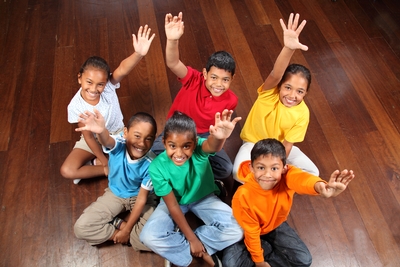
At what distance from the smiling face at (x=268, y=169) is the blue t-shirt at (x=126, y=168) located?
466 millimetres

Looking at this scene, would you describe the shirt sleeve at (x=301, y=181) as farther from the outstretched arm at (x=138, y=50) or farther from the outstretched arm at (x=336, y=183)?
the outstretched arm at (x=138, y=50)

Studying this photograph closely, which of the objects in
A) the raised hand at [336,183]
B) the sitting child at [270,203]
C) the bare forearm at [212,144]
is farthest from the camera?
the bare forearm at [212,144]

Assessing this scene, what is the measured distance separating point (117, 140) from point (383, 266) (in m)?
1.27

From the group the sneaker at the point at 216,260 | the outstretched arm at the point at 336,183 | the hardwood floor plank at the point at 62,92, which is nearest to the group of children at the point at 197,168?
the sneaker at the point at 216,260

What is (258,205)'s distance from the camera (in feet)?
4.62

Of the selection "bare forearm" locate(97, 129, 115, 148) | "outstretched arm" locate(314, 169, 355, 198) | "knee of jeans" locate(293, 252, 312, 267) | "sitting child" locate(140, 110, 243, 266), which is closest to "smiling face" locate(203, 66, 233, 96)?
"sitting child" locate(140, 110, 243, 266)

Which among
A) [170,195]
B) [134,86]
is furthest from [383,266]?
[134,86]

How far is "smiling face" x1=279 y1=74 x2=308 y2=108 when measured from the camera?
1.54m

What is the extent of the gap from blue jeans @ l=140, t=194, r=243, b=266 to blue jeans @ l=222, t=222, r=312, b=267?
0.05m

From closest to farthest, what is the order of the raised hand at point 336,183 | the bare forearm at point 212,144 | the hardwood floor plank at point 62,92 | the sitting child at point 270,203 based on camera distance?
1. the raised hand at point 336,183
2. the sitting child at point 270,203
3. the bare forearm at point 212,144
4. the hardwood floor plank at point 62,92

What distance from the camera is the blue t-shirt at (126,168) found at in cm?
152

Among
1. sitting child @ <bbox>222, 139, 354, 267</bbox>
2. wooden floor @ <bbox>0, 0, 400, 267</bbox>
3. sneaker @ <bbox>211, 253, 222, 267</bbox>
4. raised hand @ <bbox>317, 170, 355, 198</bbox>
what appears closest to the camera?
raised hand @ <bbox>317, 170, 355, 198</bbox>

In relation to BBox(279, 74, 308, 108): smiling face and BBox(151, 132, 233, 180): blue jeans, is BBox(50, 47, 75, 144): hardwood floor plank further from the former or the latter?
BBox(279, 74, 308, 108): smiling face

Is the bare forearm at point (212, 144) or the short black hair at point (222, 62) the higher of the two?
the short black hair at point (222, 62)
